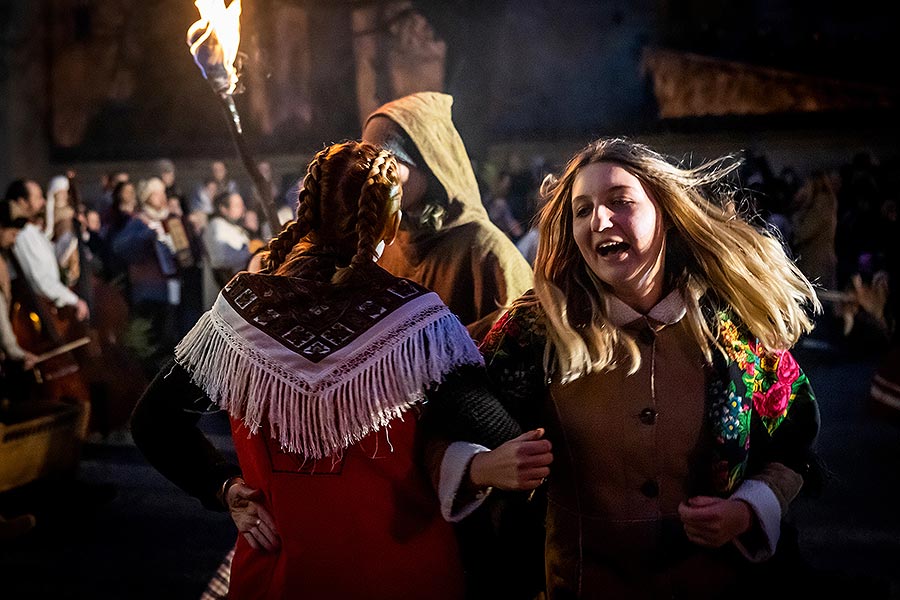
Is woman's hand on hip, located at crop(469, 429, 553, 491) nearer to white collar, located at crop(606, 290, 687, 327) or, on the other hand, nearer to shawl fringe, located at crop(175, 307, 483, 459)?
shawl fringe, located at crop(175, 307, 483, 459)

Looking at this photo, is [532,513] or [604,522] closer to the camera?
[604,522]

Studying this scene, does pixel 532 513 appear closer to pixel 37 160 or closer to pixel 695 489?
pixel 695 489

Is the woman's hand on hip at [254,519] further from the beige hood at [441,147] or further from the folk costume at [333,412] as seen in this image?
the beige hood at [441,147]

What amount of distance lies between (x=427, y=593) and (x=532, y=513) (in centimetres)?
39

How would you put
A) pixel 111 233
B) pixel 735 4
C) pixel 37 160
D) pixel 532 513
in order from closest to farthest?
pixel 532 513, pixel 735 4, pixel 111 233, pixel 37 160

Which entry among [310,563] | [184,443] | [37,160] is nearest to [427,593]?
[310,563]

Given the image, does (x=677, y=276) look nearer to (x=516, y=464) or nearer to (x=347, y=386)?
(x=516, y=464)

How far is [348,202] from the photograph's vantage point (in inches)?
66.7

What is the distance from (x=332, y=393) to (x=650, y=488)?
2.27ft

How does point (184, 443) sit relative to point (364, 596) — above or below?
above

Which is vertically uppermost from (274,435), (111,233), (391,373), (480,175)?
(391,373)

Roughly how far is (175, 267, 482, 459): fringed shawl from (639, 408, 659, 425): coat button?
1.27ft

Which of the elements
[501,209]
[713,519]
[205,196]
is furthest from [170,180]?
[713,519]

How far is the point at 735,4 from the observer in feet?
20.3
